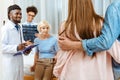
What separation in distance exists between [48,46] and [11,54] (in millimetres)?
A: 239

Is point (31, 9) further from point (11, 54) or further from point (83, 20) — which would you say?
point (83, 20)

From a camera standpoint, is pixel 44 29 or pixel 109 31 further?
pixel 44 29

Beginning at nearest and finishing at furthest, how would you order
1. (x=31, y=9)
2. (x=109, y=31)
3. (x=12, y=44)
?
1. (x=109, y=31)
2. (x=12, y=44)
3. (x=31, y=9)

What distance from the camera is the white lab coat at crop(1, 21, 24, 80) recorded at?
1.37 metres

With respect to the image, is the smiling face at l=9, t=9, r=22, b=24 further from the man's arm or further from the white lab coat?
the man's arm

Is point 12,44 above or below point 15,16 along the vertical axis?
below

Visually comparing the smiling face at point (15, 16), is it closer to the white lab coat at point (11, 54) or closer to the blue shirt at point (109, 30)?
the white lab coat at point (11, 54)

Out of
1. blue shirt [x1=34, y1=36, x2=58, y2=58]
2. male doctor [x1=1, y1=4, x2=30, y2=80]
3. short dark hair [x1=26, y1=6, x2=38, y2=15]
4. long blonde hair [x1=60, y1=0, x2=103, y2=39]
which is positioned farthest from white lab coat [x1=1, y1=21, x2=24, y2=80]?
long blonde hair [x1=60, y1=0, x2=103, y2=39]

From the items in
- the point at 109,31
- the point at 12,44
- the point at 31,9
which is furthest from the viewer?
the point at 31,9

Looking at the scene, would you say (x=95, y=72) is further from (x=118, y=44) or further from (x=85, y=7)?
(x=85, y=7)

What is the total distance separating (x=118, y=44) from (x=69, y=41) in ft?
0.59

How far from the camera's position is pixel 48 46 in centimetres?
145

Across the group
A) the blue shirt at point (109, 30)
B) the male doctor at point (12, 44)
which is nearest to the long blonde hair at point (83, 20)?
the blue shirt at point (109, 30)

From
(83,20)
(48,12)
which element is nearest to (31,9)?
(48,12)
